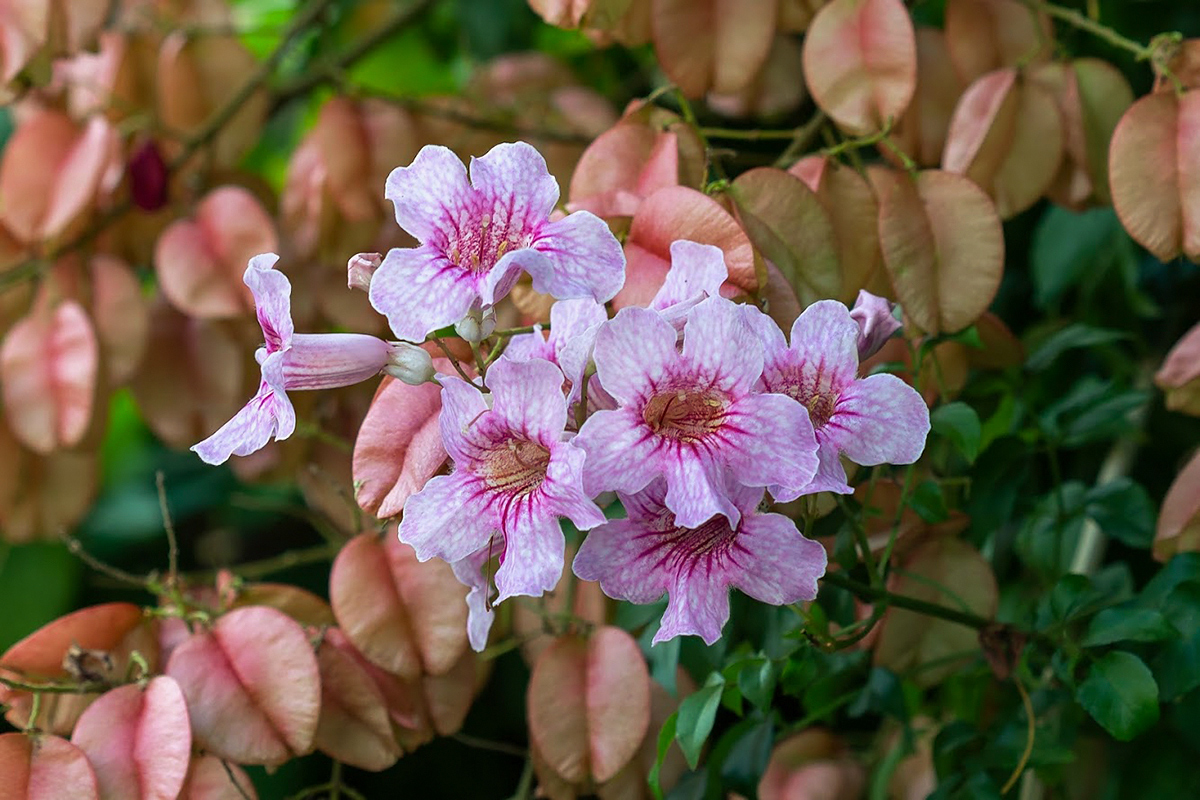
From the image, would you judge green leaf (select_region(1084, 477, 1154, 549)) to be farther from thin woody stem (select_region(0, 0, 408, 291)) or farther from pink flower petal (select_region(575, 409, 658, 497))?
thin woody stem (select_region(0, 0, 408, 291))

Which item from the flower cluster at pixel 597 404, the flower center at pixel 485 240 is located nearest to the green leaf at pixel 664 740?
the flower cluster at pixel 597 404

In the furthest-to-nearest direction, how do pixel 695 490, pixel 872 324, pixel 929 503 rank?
1. pixel 929 503
2. pixel 872 324
3. pixel 695 490

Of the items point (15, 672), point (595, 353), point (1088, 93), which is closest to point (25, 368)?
point (15, 672)

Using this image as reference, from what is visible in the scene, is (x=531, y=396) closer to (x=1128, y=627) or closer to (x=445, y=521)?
(x=445, y=521)

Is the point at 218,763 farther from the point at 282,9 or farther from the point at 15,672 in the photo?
the point at 282,9

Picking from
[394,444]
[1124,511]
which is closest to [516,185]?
[394,444]

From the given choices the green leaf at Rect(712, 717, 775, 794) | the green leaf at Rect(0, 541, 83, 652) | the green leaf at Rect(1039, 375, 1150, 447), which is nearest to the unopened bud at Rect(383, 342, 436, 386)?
the green leaf at Rect(712, 717, 775, 794)

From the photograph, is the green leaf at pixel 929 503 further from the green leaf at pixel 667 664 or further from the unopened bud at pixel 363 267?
the unopened bud at pixel 363 267
